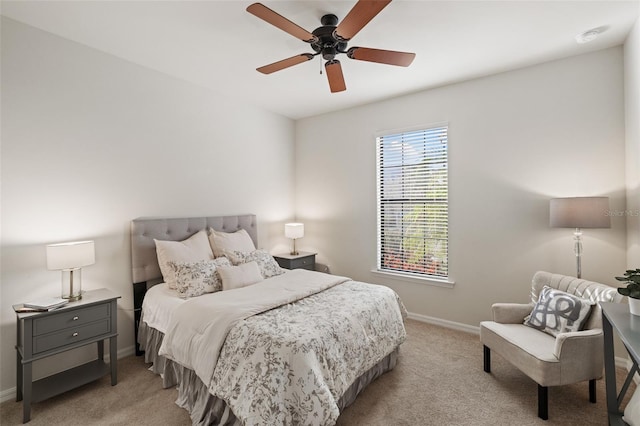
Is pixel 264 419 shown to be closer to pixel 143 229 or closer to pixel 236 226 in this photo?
pixel 143 229

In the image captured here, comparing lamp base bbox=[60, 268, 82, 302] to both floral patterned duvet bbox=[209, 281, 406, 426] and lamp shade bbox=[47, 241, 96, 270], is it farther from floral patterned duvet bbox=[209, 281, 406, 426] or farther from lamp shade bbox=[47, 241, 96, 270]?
floral patterned duvet bbox=[209, 281, 406, 426]

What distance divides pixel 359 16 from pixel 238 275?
7.55 feet

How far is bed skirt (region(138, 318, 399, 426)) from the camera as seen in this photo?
200 centimetres

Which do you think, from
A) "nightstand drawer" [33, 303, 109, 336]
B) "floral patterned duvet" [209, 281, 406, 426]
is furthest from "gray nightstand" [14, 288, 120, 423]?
"floral patterned duvet" [209, 281, 406, 426]

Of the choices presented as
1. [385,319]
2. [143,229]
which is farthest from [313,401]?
[143,229]

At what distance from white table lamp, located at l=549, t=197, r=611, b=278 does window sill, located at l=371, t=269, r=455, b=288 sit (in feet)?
4.14

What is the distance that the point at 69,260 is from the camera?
7.70 ft

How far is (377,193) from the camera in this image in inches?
166

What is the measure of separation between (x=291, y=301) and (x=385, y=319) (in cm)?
80

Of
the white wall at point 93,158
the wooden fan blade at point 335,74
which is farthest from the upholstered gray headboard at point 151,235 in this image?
the wooden fan blade at point 335,74

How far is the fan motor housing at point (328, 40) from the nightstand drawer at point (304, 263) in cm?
270

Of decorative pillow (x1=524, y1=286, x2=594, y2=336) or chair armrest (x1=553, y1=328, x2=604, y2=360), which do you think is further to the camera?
decorative pillow (x1=524, y1=286, x2=594, y2=336)

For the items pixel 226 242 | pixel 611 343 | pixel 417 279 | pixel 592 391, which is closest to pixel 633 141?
pixel 611 343

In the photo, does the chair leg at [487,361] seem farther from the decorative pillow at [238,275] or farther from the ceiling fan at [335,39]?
the ceiling fan at [335,39]
